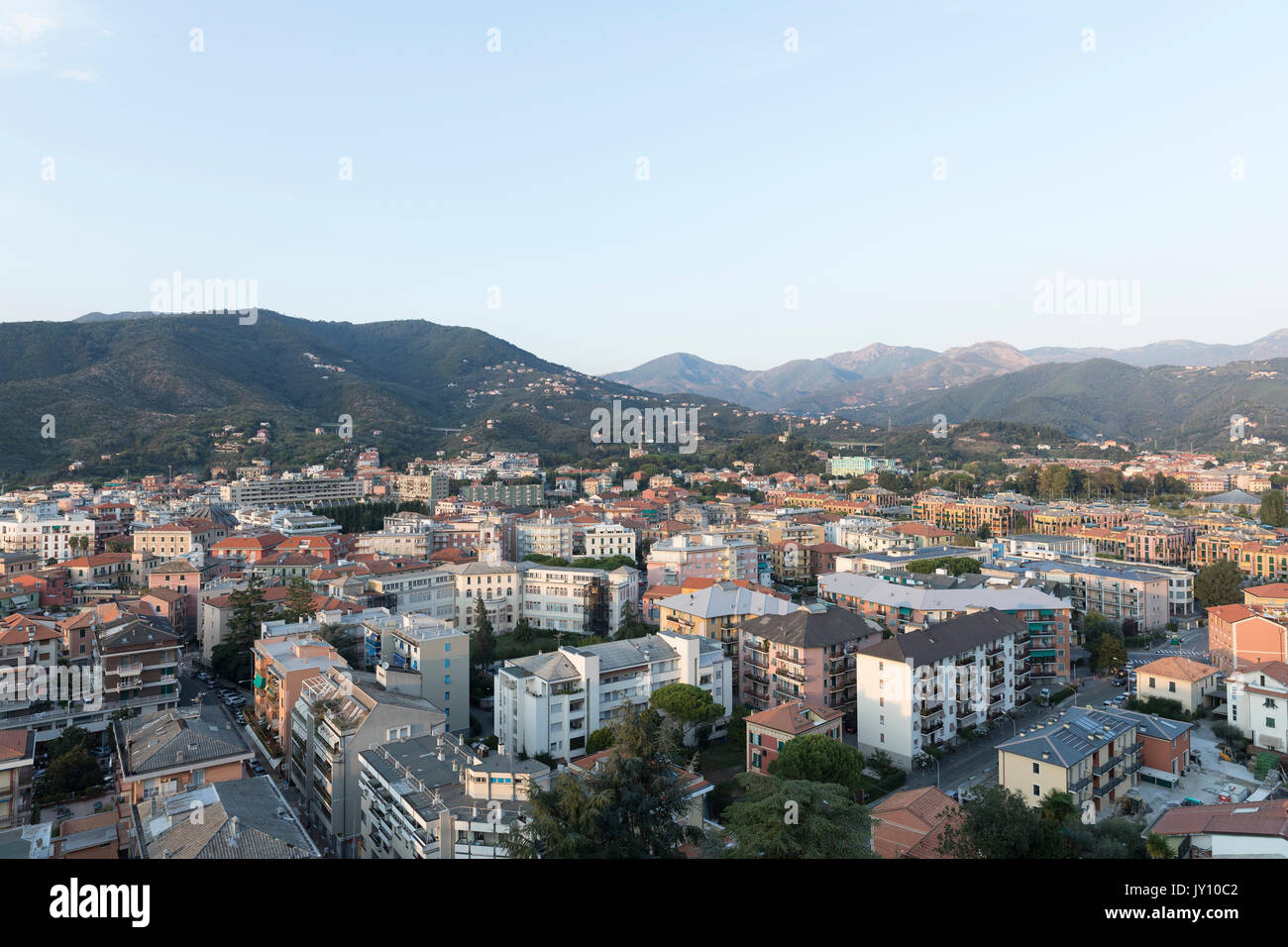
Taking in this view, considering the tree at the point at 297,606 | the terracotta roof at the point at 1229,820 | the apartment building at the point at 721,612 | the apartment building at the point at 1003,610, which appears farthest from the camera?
the tree at the point at 297,606

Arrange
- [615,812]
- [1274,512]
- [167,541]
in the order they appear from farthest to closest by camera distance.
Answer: [1274,512], [167,541], [615,812]

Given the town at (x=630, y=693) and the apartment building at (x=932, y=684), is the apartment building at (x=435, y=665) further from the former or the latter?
the apartment building at (x=932, y=684)

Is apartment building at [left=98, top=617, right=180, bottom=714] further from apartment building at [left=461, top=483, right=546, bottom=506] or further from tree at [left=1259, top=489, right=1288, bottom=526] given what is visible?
tree at [left=1259, top=489, right=1288, bottom=526]

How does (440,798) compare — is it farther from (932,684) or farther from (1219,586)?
(1219,586)

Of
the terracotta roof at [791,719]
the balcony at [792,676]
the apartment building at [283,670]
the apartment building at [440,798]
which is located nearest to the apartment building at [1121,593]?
the balcony at [792,676]

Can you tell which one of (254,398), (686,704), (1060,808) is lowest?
(686,704)

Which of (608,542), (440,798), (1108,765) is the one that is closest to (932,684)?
(1108,765)
